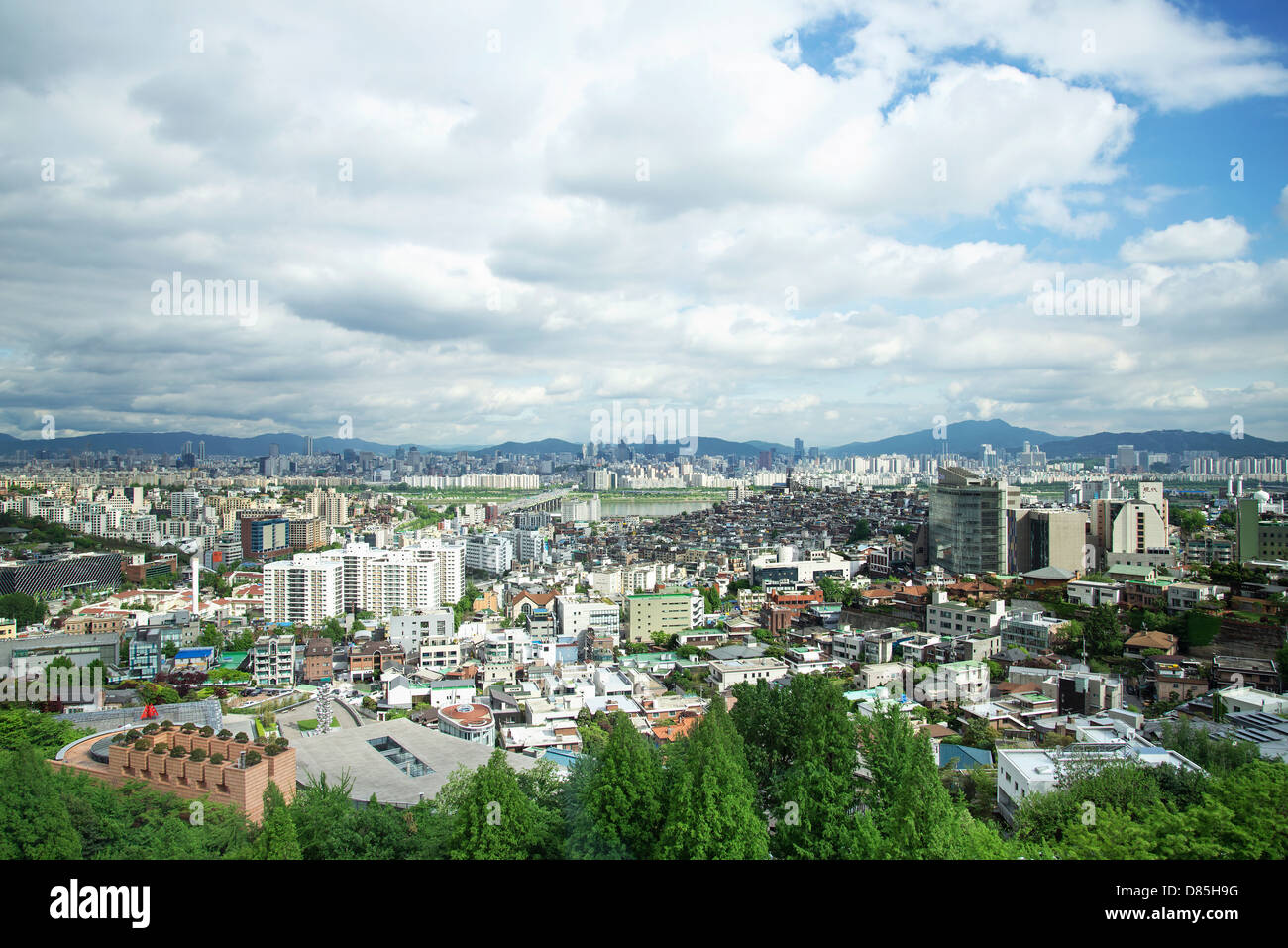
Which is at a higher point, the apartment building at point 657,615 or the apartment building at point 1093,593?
the apartment building at point 1093,593

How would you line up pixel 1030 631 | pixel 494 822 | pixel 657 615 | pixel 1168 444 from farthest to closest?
pixel 1168 444 → pixel 657 615 → pixel 1030 631 → pixel 494 822

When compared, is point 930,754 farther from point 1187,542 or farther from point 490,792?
point 1187,542

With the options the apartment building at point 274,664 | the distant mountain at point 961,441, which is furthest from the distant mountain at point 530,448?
the apartment building at point 274,664

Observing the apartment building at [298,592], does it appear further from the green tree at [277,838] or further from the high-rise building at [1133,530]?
the high-rise building at [1133,530]

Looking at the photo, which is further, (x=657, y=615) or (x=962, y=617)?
(x=657, y=615)

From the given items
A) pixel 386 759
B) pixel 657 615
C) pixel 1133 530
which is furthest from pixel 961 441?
pixel 386 759

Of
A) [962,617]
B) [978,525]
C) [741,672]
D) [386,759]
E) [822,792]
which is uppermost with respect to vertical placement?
[978,525]

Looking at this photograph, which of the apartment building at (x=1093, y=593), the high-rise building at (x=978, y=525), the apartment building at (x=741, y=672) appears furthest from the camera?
the high-rise building at (x=978, y=525)

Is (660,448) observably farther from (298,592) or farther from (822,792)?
(822,792)
